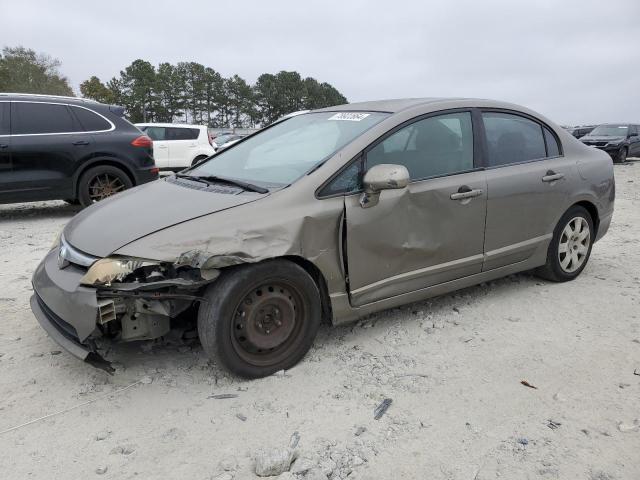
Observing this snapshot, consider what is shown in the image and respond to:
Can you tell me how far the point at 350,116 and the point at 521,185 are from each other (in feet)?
4.65

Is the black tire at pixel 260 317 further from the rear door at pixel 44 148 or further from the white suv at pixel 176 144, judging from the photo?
the white suv at pixel 176 144

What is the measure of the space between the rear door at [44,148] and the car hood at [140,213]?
4.27 m

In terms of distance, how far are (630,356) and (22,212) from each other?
822 cm

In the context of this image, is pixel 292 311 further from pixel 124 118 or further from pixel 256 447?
pixel 124 118

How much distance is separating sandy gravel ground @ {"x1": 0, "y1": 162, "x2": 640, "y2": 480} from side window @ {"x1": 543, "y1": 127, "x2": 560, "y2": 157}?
1.30m

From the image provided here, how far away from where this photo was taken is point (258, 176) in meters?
3.41

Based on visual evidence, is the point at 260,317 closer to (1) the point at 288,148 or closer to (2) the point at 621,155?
(1) the point at 288,148

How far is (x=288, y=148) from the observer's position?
3666mm

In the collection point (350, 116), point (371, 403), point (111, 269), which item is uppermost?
point (350, 116)

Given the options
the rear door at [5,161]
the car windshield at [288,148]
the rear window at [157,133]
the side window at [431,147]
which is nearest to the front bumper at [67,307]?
the car windshield at [288,148]

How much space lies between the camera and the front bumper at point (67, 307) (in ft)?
8.49

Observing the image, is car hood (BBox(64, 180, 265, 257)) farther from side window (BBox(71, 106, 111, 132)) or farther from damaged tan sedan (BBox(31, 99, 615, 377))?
side window (BBox(71, 106, 111, 132))

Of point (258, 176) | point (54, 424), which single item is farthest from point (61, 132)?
point (54, 424)

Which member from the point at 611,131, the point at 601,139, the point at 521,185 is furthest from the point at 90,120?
the point at 611,131
